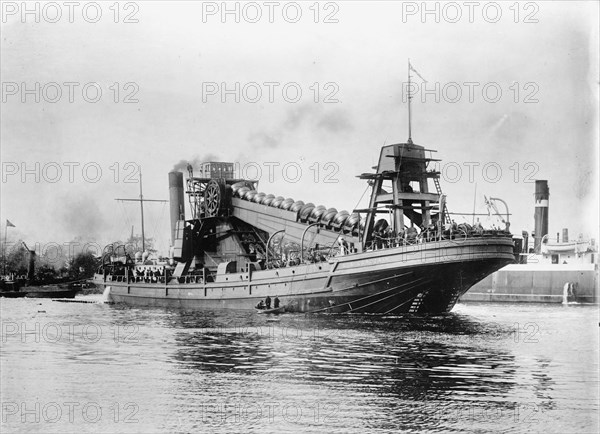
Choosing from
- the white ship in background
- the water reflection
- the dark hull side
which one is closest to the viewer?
the water reflection

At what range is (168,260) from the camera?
203ft

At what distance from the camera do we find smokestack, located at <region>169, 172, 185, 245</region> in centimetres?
5434

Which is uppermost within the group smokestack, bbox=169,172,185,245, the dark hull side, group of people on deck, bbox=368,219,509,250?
smokestack, bbox=169,172,185,245

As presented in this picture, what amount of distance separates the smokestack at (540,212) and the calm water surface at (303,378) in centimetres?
3293

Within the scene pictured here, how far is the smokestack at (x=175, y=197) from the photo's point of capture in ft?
178

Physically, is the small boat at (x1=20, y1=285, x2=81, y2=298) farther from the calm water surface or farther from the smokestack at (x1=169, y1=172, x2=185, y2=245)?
the calm water surface

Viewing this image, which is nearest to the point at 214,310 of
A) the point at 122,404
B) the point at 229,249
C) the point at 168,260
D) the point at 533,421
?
the point at 229,249

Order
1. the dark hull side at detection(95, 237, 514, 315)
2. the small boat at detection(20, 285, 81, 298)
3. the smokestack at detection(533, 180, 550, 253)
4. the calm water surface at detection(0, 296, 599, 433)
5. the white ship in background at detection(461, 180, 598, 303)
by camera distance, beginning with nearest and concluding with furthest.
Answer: the calm water surface at detection(0, 296, 599, 433)
the dark hull side at detection(95, 237, 514, 315)
the white ship in background at detection(461, 180, 598, 303)
the smokestack at detection(533, 180, 550, 253)
the small boat at detection(20, 285, 81, 298)

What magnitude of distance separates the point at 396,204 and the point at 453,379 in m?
18.4

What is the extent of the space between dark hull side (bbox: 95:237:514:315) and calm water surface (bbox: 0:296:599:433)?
261cm

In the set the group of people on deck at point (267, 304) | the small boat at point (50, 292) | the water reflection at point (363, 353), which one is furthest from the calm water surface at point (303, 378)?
the small boat at point (50, 292)

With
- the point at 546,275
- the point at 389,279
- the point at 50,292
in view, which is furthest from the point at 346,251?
the point at 50,292

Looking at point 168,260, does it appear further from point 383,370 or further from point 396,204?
point 383,370

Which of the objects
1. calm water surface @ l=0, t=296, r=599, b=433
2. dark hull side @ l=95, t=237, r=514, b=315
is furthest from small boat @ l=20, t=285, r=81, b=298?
calm water surface @ l=0, t=296, r=599, b=433
